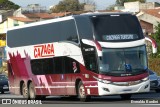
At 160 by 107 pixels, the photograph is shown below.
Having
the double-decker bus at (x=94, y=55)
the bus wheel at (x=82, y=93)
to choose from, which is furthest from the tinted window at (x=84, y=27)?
the bus wheel at (x=82, y=93)

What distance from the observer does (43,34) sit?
30.6m

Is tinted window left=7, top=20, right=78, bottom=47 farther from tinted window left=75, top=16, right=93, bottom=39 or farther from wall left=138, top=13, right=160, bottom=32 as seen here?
wall left=138, top=13, right=160, bottom=32

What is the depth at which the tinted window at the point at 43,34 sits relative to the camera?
1097 inches

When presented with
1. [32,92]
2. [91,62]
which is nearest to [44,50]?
[32,92]

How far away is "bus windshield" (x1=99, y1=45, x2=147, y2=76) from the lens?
25.8m

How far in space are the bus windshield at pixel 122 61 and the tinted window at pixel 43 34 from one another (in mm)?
2026

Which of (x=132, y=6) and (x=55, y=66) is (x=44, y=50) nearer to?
(x=55, y=66)

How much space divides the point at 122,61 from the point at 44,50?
19.1 ft

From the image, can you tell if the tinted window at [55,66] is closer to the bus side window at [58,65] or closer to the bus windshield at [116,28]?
the bus side window at [58,65]

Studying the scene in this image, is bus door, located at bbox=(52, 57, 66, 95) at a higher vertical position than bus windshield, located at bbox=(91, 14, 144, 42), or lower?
lower

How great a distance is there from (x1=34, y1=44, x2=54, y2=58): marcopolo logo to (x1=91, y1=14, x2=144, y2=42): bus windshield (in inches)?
156

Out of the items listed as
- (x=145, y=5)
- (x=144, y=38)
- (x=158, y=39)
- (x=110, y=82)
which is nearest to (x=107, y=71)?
(x=110, y=82)

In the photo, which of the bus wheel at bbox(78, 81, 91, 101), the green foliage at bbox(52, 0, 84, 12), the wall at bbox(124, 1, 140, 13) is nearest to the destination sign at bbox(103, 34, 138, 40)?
the bus wheel at bbox(78, 81, 91, 101)

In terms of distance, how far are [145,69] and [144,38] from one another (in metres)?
1.50
